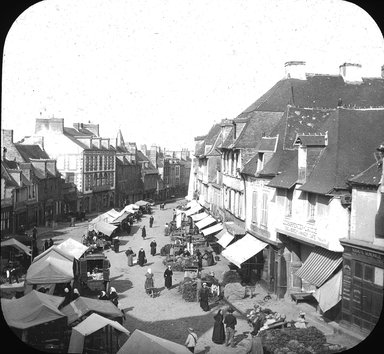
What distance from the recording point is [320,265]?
58.5 ft

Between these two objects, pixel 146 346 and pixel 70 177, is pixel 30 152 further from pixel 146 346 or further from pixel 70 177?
pixel 146 346

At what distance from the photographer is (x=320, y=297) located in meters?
17.2

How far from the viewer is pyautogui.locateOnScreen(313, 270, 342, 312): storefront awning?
16.5 meters

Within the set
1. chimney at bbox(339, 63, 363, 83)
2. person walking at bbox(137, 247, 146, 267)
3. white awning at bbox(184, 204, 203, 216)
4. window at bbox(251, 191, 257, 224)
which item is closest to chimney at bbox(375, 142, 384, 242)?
window at bbox(251, 191, 257, 224)

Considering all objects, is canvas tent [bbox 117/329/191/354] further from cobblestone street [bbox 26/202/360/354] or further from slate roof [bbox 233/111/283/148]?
slate roof [bbox 233/111/283/148]

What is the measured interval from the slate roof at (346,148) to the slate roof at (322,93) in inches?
380

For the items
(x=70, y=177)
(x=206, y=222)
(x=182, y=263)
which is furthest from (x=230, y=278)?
(x=70, y=177)

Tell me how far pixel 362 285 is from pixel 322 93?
1771 cm

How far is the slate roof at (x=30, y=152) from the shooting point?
47753mm

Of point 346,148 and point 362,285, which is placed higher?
point 346,148

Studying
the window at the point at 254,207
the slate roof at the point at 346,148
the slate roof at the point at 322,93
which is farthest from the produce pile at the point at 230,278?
the slate roof at the point at 322,93

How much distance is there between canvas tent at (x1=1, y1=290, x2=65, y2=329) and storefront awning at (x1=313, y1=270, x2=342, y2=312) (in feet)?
29.7

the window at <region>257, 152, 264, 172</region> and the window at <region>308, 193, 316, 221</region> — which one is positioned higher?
the window at <region>257, 152, 264, 172</region>

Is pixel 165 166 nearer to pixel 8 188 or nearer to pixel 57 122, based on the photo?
pixel 57 122
